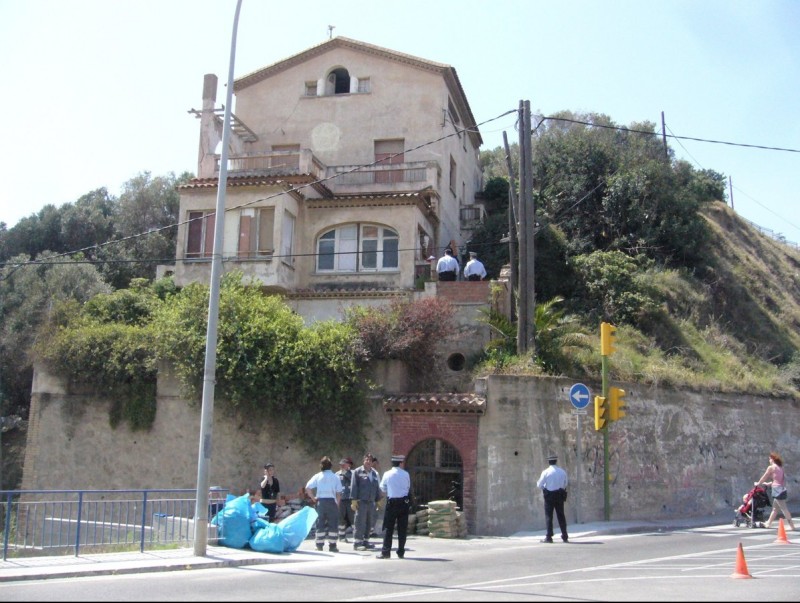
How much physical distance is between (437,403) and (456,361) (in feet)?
14.1

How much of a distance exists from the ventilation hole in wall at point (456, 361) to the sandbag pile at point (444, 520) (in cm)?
627

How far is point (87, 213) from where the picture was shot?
158 ft

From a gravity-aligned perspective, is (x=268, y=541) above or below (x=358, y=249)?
below

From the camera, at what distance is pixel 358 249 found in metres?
28.1

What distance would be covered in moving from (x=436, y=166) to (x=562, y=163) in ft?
26.1

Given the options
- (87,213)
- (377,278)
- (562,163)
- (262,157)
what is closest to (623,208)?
(562,163)

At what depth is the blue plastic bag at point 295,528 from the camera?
14.6m

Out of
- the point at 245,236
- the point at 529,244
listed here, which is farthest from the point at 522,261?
the point at 245,236

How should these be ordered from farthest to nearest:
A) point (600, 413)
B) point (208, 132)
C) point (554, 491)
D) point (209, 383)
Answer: point (208, 132) < point (600, 413) < point (554, 491) < point (209, 383)

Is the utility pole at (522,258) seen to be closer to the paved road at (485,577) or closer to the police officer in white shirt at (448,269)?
the police officer in white shirt at (448,269)

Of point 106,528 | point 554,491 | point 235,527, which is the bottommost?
point 106,528

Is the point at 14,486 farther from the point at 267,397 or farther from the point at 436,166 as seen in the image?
the point at 436,166

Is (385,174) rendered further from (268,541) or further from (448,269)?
(268,541)

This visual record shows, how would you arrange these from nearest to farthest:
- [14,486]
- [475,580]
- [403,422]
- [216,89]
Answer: [475,580] < [403,422] < [216,89] < [14,486]
